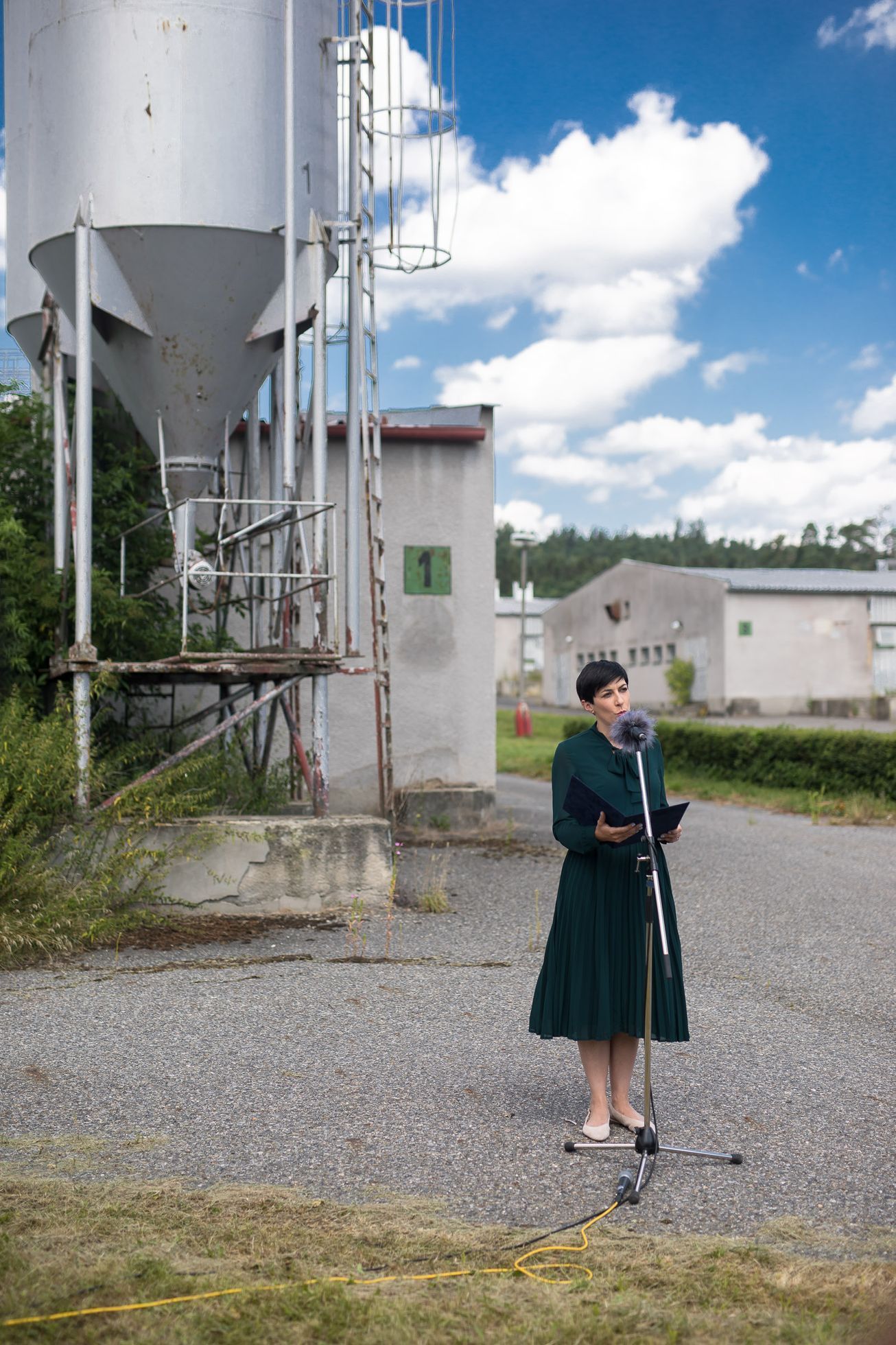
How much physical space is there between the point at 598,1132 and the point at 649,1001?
0.67m

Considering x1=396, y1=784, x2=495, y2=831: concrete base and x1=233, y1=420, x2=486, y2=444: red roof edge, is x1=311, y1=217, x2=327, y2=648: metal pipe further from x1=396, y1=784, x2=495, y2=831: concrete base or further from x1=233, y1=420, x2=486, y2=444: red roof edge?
x1=396, y1=784, x2=495, y2=831: concrete base

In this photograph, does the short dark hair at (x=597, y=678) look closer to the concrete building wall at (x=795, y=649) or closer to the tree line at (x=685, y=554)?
the concrete building wall at (x=795, y=649)

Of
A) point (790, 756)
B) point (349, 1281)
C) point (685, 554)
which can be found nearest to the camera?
point (349, 1281)

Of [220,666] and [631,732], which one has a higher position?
[220,666]

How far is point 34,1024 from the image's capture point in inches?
247

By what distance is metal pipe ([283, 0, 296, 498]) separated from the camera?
9.88 meters

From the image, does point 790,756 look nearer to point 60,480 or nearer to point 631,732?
point 60,480

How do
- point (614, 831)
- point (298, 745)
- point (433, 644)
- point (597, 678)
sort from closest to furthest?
point (614, 831)
point (597, 678)
point (298, 745)
point (433, 644)

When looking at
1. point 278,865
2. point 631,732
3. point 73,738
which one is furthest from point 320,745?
point 631,732

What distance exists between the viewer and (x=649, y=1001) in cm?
439

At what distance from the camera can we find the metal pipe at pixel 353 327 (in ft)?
37.3

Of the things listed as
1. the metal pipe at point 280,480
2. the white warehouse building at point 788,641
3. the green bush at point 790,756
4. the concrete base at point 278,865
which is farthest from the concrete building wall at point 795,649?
the concrete base at point 278,865

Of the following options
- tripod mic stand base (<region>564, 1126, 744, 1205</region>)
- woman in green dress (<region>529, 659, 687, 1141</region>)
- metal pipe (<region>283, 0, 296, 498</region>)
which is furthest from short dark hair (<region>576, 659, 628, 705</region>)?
metal pipe (<region>283, 0, 296, 498</region>)

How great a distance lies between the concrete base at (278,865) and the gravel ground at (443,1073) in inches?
19.3
